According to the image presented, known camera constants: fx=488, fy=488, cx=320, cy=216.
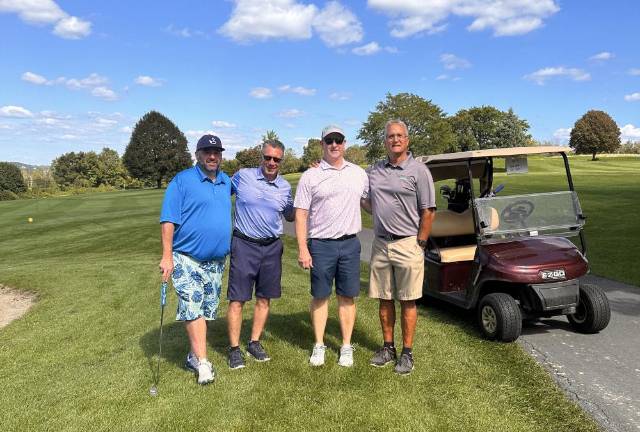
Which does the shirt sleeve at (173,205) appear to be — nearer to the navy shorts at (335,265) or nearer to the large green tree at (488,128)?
the navy shorts at (335,265)

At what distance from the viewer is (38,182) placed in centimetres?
6681

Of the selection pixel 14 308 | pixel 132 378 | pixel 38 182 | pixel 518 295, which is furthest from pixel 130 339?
pixel 38 182

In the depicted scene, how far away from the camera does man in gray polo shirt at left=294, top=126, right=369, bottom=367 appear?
399 cm

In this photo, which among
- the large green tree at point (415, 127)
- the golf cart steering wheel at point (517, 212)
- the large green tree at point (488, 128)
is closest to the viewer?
the golf cart steering wheel at point (517, 212)

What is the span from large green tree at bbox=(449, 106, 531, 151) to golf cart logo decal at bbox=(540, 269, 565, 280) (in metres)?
69.1

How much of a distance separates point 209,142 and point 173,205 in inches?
22.5

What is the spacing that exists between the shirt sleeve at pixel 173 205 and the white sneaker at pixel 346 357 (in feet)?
5.82

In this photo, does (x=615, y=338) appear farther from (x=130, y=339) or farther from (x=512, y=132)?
(x=512, y=132)

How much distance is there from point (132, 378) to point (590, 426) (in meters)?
3.43

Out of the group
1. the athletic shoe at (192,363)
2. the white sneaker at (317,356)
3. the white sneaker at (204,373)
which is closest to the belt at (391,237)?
the white sneaker at (317,356)

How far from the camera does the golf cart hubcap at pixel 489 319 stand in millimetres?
4738

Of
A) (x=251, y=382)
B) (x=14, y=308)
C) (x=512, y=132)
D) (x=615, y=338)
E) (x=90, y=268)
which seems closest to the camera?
(x=251, y=382)

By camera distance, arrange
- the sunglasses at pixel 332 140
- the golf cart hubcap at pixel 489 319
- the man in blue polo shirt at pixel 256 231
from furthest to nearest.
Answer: the golf cart hubcap at pixel 489 319
the man in blue polo shirt at pixel 256 231
the sunglasses at pixel 332 140

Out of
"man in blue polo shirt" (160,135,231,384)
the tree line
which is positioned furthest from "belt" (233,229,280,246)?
the tree line
